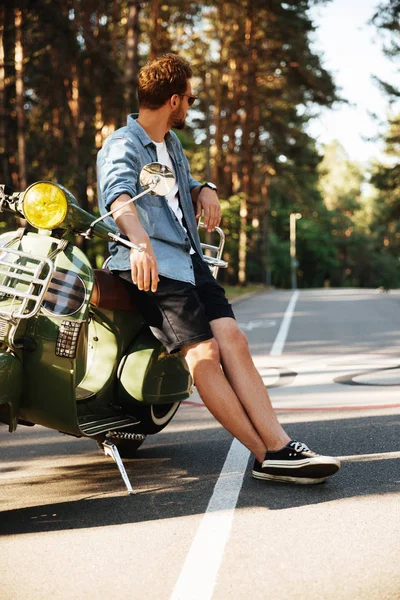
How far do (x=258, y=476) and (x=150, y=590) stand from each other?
4.78 feet

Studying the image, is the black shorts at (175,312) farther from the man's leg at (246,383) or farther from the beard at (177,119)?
the beard at (177,119)

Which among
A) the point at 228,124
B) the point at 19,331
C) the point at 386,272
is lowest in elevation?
the point at 386,272

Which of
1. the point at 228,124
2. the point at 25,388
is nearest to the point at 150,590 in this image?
the point at 25,388

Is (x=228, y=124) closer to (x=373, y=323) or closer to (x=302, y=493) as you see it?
(x=373, y=323)

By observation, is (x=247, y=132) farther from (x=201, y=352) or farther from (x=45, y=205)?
(x=45, y=205)

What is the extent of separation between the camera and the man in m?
4.23

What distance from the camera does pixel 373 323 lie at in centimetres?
1595

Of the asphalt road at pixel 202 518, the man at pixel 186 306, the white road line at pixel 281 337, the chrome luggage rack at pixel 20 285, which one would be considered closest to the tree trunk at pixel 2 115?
the white road line at pixel 281 337

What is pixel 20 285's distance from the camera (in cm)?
390

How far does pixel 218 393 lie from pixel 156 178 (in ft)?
3.70

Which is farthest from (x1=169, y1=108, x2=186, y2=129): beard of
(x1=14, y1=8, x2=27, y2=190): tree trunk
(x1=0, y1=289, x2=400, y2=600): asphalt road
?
(x1=14, y1=8, x2=27, y2=190): tree trunk

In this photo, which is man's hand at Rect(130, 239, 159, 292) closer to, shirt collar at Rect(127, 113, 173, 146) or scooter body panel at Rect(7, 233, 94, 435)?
scooter body panel at Rect(7, 233, 94, 435)

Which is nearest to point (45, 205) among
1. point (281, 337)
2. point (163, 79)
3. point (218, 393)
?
point (163, 79)

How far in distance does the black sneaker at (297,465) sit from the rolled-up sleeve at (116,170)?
4.54ft
